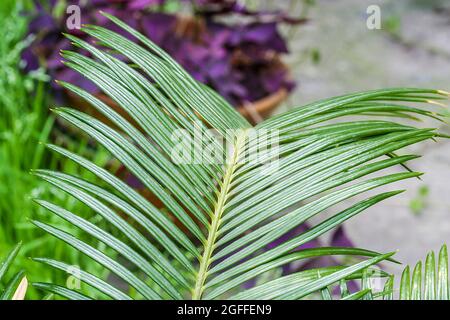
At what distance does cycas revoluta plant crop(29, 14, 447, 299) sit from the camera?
2.20 ft

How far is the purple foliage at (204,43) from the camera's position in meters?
1.78

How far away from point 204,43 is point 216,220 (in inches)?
48.7

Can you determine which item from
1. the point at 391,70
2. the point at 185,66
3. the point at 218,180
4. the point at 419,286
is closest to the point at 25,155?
the point at 185,66

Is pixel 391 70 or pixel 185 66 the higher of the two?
Result: pixel 391 70

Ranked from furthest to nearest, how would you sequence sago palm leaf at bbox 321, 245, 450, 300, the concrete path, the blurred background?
the concrete path
the blurred background
sago palm leaf at bbox 321, 245, 450, 300

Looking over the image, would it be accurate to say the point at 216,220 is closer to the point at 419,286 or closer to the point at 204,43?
the point at 419,286

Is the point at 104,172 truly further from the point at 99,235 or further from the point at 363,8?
the point at 363,8

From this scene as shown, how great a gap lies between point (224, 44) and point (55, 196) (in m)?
0.63

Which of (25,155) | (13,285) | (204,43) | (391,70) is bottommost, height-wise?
(13,285)

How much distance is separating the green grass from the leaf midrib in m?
0.82

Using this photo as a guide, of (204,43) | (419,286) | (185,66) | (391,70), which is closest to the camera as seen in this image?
(419,286)

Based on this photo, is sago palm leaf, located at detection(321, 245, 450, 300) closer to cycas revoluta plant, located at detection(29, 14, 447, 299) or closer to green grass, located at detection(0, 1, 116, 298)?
cycas revoluta plant, located at detection(29, 14, 447, 299)

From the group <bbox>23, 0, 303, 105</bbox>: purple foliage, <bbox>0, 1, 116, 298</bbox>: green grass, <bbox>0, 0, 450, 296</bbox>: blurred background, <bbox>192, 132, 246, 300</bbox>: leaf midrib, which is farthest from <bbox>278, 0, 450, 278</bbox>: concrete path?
<bbox>192, 132, 246, 300</bbox>: leaf midrib

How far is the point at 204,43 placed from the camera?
→ 1896 millimetres
